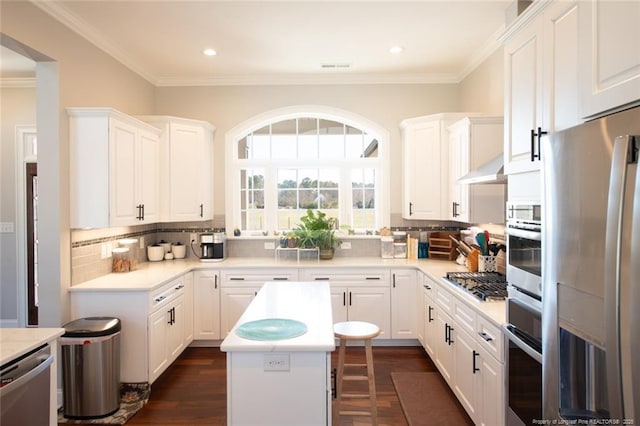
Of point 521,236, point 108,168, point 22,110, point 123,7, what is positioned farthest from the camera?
point 22,110

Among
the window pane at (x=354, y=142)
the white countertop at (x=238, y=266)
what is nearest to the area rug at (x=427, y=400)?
the white countertop at (x=238, y=266)

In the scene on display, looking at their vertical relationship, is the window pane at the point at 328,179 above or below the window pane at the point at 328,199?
above

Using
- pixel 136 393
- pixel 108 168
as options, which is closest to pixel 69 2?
pixel 108 168

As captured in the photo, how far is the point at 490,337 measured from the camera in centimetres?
218

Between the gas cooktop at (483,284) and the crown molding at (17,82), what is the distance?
4993mm

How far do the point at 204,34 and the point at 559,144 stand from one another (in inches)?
121

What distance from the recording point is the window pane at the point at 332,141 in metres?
4.74

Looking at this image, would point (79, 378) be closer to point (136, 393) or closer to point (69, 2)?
point (136, 393)

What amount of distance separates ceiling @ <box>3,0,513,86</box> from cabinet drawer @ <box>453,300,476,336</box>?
229cm

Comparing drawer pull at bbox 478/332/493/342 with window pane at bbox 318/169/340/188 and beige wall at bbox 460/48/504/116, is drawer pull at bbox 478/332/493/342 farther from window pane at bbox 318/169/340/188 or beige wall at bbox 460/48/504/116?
window pane at bbox 318/169/340/188

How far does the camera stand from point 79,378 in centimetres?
268

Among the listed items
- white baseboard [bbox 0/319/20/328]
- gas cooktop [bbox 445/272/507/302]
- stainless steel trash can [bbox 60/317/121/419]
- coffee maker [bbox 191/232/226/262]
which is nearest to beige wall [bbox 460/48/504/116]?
gas cooktop [bbox 445/272/507/302]

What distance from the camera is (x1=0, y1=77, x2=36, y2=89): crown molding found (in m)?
4.20

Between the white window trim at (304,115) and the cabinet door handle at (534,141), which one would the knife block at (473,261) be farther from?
the cabinet door handle at (534,141)
